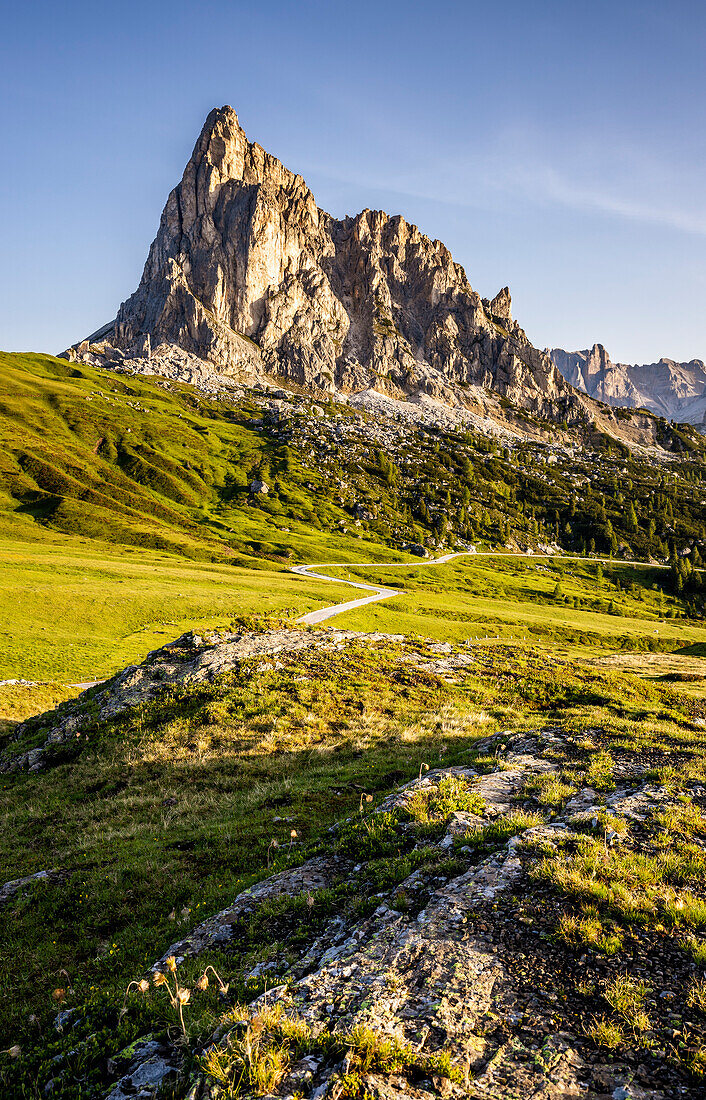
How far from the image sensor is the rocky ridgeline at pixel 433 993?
21.0 ft

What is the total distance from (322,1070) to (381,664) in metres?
30.5

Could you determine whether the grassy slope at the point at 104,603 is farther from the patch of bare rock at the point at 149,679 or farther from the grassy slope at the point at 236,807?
the grassy slope at the point at 236,807

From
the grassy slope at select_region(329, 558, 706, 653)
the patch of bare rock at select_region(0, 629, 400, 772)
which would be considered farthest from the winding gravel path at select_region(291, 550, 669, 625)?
the patch of bare rock at select_region(0, 629, 400, 772)

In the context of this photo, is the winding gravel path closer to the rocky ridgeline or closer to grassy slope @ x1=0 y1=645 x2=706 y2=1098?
grassy slope @ x1=0 y1=645 x2=706 y2=1098

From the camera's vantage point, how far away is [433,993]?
7.79m

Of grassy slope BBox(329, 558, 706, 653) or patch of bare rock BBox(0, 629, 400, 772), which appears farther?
grassy slope BBox(329, 558, 706, 653)

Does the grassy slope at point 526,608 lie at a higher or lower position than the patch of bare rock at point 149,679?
lower

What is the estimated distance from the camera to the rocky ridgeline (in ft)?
21.0

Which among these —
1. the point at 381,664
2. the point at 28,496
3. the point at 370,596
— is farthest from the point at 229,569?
the point at 381,664

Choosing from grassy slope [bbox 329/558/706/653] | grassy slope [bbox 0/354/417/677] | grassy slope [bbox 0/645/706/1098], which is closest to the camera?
grassy slope [bbox 0/645/706/1098]

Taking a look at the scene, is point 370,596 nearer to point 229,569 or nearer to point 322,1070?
point 229,569

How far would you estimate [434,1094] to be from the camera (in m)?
6.27

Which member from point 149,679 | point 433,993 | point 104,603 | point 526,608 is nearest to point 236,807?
point 433,993

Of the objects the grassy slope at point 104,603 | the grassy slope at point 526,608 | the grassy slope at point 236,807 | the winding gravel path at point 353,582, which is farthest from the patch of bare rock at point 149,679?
the grassy slope at point 526,608
